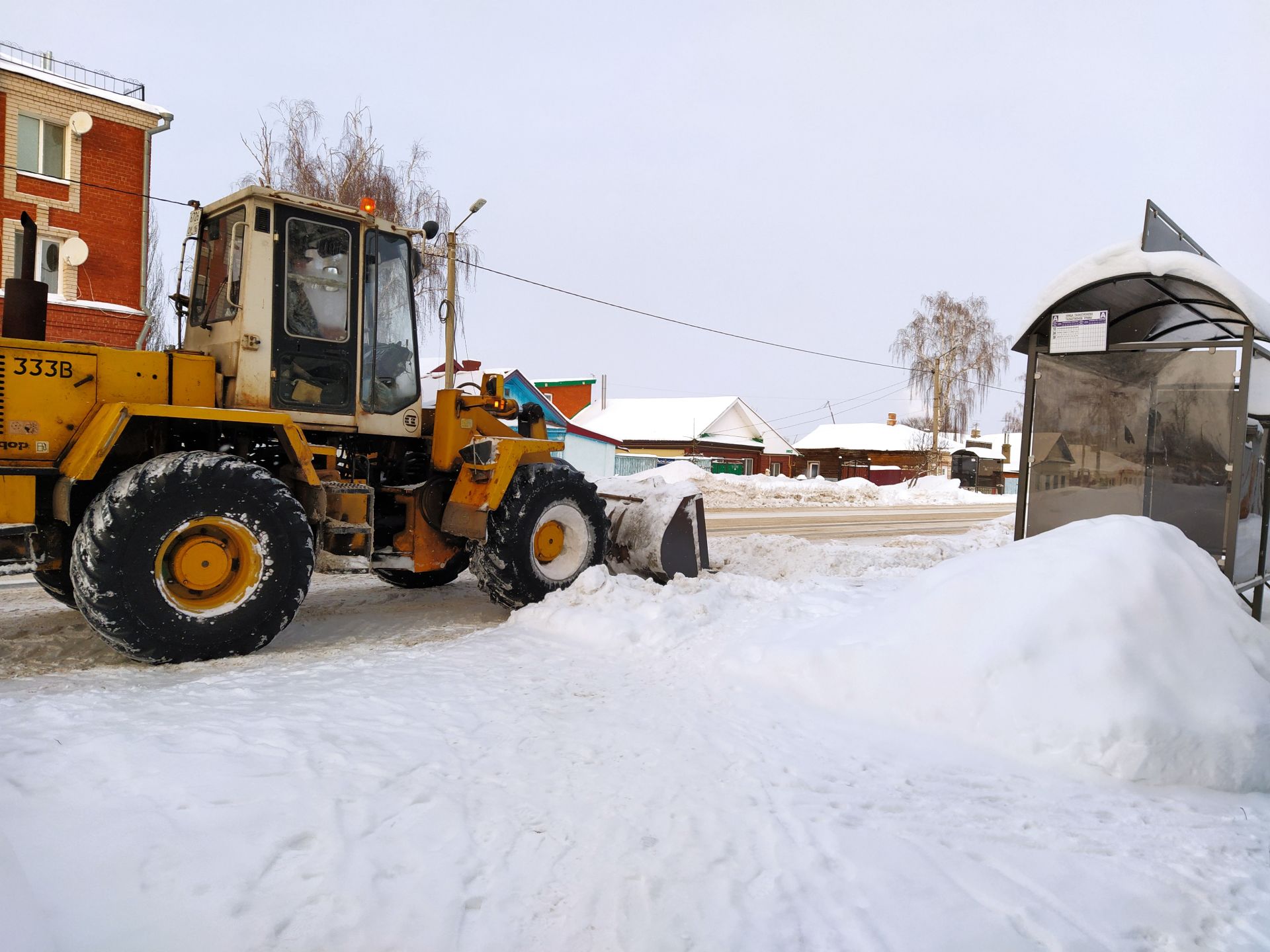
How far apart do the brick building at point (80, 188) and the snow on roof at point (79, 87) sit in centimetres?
2

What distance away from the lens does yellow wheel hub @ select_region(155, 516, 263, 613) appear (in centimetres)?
506

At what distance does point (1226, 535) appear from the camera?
21.2ft

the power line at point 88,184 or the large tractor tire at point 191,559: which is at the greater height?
the power line at point 88,184

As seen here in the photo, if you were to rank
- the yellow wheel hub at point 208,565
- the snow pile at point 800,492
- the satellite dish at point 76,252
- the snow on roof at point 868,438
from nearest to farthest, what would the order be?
1. the yellow wheel hub at point 208,565
2. the satellite dish at point 76,252
3. the snow pile at point 800,492
4. the snow on roof at point 868,438

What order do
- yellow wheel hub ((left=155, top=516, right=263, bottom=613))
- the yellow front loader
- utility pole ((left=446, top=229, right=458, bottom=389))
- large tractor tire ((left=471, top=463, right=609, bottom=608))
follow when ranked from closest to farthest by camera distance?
the yellow front loader, yellow wheel hub ((left=155, top=516, right=263, bottom=613)), utility pole ((left=446, top=229, right=458, bottom=389)), large tractor tire ((left=471, top=463, right=609, bottom=608))

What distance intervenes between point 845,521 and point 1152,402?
41.7 ft

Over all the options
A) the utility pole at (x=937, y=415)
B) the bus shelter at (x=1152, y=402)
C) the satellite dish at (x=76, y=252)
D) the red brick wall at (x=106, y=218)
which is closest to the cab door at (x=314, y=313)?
the satellite dish at (x=76, y=252)

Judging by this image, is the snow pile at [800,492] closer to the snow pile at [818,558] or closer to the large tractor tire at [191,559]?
the snow pile at [818,558]

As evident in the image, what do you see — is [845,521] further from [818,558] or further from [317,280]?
[317,280]

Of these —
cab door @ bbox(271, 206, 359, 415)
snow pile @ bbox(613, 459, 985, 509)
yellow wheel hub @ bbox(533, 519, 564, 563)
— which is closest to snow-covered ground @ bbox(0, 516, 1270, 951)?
yellow wheel hub @ bbox(533, 519, 564, 563)

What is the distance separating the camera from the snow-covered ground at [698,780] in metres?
2.46

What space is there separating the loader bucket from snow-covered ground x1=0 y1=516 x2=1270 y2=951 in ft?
7.06

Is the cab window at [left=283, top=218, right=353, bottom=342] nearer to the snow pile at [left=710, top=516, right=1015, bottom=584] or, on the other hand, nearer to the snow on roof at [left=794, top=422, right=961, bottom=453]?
the snow pile at [left=710, top=516, right=1015, bottom=584]

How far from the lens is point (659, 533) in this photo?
7.95 metres
